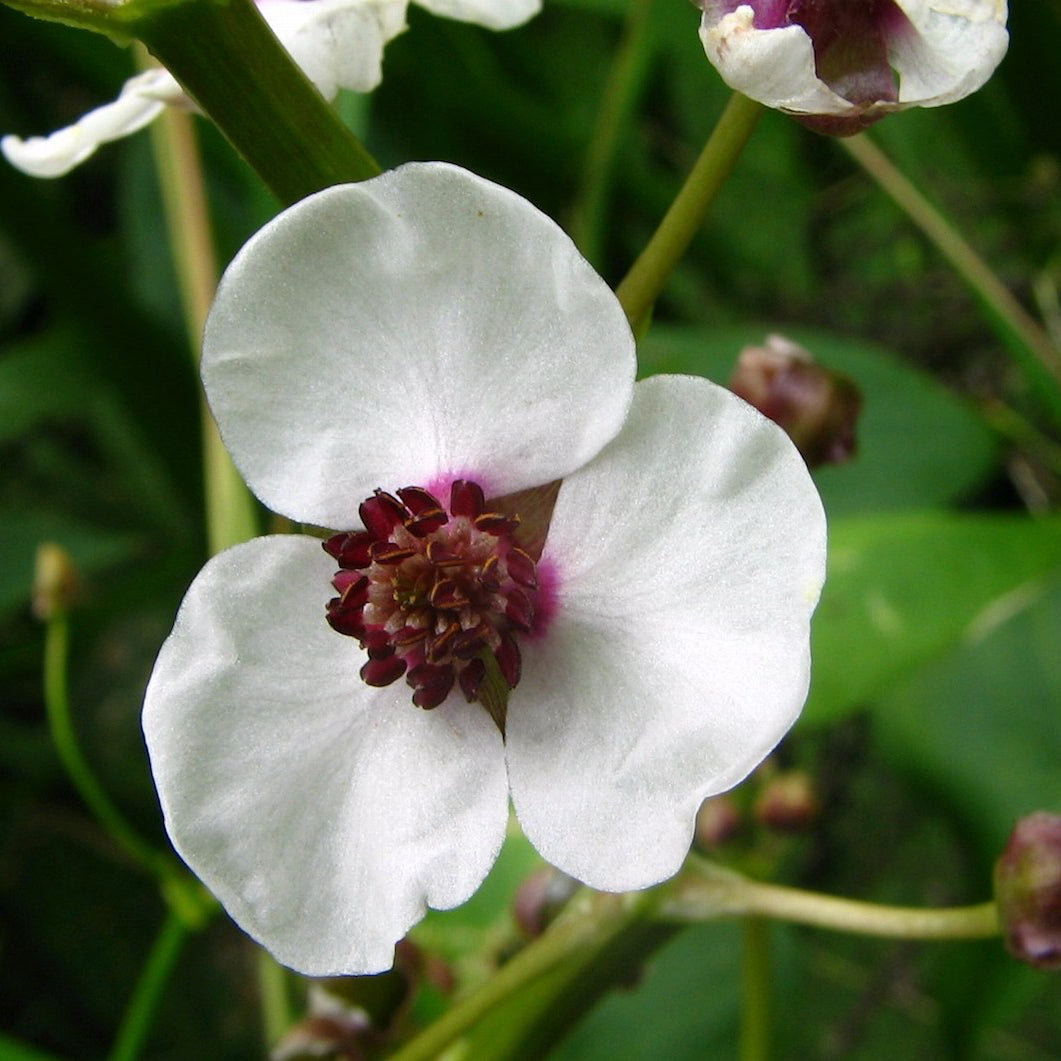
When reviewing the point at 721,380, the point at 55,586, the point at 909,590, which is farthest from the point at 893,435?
the point at 55,586

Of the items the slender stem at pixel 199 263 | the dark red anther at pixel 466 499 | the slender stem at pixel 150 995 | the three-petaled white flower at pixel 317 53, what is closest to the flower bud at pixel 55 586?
the slender stem at pixel 199 263

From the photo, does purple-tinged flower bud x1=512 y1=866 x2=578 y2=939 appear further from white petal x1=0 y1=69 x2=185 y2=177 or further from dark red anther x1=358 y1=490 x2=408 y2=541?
white petal x1=0 y1=69 x2=185 y2=177

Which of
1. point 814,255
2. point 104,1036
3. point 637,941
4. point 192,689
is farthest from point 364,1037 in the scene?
point 814,255

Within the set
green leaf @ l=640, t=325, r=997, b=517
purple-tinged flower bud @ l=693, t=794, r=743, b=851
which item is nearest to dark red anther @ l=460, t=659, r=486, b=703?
purple-tinged flower bud @ l=693, t=794, r=743, b=851

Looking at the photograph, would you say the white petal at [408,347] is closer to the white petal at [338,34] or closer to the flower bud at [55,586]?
the white petal at [338,34]

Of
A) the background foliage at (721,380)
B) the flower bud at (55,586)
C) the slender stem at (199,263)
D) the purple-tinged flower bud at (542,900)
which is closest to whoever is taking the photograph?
the purple-tinged flower bud at (542,900)

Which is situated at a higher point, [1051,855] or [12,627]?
[1051,855]

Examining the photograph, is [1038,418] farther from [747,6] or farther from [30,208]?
[747,6]
